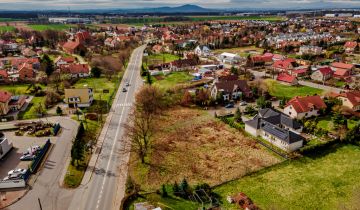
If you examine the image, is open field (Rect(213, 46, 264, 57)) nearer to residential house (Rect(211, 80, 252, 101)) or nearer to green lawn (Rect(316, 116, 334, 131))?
residential house (Rect(211, 80, 252, 101))

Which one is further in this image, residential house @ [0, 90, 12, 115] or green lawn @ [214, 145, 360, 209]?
residential house @ [0, 90, 12, 115]

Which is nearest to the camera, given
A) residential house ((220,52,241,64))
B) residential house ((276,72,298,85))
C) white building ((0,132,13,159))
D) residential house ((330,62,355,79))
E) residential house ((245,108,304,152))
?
white building ((0,132,13,159))

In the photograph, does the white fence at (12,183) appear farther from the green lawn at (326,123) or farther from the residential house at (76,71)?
the residential house at (76,71)

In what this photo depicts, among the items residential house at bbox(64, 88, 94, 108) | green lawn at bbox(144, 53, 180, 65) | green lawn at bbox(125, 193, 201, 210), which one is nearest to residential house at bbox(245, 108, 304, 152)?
green lawn at bbox(125, 193, 201, 210)

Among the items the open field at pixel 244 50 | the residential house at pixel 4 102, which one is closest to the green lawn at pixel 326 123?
the residential house at pixel 4 102

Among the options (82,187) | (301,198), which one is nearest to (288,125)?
(301,198)

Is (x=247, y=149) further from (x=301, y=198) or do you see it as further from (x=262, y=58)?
(x=262, y=58)

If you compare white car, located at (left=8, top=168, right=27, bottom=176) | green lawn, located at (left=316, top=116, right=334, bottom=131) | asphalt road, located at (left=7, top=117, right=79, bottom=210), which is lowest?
asphalt road, located at (left=7, top=117, right=79, bottom=210)
